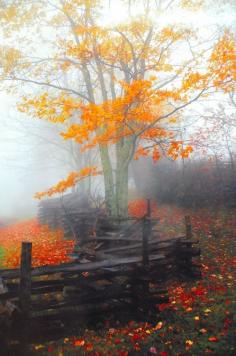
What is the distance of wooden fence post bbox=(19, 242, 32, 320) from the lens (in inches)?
236

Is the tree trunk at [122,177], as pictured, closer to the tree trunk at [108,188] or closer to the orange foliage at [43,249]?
the tree trunk at [108,188]

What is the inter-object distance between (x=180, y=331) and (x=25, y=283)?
302 cm

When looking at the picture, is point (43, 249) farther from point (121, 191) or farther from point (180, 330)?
point (180, 330)

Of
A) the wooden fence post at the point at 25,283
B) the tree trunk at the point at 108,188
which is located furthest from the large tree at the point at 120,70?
the wooden fence post at the point at 25,283

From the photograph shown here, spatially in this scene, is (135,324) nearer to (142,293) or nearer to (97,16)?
(142,293)

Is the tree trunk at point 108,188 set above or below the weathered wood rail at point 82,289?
above

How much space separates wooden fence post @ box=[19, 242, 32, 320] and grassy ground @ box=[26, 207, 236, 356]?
820mm

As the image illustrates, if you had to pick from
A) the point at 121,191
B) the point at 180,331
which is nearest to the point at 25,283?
the point at 180,331

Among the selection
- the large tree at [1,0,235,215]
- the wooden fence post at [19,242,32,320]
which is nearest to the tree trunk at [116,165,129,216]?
the large tree at [1,0,235,215]

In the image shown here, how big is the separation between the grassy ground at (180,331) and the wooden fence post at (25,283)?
0.82 metres

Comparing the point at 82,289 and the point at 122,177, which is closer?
the point at 82,289

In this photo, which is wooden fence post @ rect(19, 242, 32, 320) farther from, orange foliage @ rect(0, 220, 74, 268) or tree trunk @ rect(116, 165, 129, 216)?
tree trunk @ rect(116, 165, 129, 216)

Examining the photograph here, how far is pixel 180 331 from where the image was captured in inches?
246

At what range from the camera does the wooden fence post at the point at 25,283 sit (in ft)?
19.7
